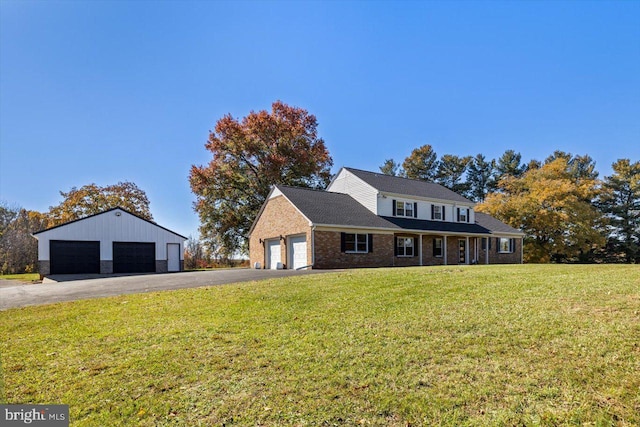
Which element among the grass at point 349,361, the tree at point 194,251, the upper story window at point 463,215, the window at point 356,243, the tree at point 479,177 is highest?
the tree at point 479,177

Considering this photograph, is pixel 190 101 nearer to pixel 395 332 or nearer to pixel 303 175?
pixel 395 332

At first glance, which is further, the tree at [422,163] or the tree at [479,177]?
the tree at [479,177]

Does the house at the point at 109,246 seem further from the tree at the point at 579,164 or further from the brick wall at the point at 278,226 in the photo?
the tree at the point at 579,164

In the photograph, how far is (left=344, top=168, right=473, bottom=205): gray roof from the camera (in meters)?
25.7

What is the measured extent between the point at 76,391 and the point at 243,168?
30588 mm

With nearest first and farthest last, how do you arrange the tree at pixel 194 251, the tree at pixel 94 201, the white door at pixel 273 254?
the white door at pixel 273 254 → the tree at pixel 194 251 → the tree at pixel 94 201

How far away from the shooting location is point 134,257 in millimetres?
24875

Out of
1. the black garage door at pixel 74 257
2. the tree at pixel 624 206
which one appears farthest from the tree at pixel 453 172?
the black garage door at pixel 74 257

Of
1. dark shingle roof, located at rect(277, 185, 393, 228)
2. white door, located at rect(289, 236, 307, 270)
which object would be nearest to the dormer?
dark shingle roof, located at rect(277, 185, 393, 228)

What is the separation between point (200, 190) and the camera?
32.6 metres

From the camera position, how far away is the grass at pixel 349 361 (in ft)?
11.0

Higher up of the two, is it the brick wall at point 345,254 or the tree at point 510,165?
the tree at point 510,165

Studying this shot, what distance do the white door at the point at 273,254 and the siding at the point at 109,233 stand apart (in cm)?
764

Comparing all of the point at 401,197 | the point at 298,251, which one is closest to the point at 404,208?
the point at 401,197
